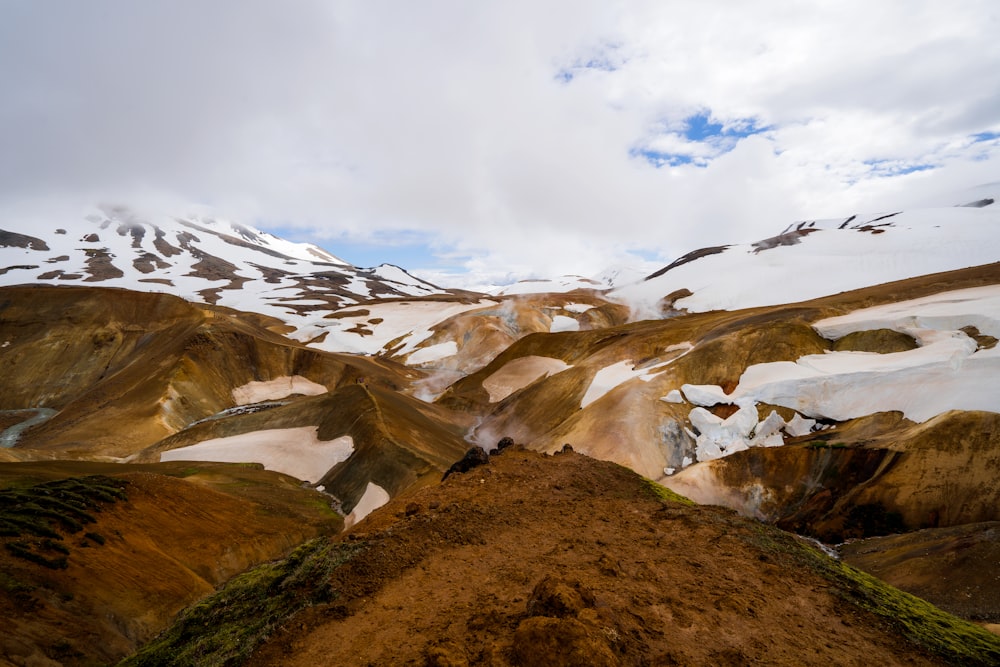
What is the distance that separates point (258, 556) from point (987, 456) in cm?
2514

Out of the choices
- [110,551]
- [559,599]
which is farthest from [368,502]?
[559,599]

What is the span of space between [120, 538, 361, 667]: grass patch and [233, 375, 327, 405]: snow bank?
1667 inches

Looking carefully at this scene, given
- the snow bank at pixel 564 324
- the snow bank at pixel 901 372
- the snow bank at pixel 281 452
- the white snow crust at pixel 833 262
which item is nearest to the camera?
the snow bank at pixel 901 372

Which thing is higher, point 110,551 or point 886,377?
point 886,377

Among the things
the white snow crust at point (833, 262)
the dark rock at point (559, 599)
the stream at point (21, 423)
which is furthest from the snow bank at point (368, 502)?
the white snow crust at point (833, 262)

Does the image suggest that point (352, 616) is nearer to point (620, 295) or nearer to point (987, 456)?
point (987, 456)

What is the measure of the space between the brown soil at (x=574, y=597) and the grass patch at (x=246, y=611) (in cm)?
34

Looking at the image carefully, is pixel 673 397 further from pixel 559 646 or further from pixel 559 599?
pixel 559 646

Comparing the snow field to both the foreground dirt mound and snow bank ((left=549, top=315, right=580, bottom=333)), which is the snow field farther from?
snow bank ((left=549, top=315, right=580, bottom=333))

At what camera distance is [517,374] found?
51812 millimetres

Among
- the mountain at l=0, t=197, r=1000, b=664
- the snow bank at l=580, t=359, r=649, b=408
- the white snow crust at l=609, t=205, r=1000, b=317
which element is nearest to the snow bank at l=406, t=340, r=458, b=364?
the mountain at l=0, t=197, r=1000, b=664

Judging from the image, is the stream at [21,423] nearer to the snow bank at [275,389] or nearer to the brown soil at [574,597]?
the snow bank at [275,389]

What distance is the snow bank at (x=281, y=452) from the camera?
30766 mm

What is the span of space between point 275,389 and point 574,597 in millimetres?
54869
